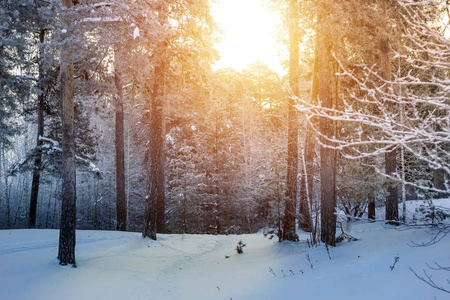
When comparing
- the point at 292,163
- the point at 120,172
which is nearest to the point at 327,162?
the point at 292,163

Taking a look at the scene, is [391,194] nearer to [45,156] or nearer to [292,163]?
[292,163]

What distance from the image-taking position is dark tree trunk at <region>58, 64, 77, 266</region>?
9.47 meters

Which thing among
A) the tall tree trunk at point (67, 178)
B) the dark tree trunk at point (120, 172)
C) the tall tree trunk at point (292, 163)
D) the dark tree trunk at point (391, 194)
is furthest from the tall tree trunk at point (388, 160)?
the dark tree trunk at point (120, 172)

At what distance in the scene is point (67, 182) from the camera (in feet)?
31.4

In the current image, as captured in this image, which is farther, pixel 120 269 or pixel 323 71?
pixel 323 71

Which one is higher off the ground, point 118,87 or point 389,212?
point 118,87

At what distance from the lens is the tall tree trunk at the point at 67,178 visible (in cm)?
947

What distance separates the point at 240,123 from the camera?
32.1 m

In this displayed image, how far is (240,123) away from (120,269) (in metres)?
23.5

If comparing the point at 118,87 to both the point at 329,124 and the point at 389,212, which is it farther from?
the point at 389,212

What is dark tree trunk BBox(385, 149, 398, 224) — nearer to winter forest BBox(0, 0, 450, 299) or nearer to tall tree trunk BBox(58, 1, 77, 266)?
winter forest BBox(0, 0, 450, 299)

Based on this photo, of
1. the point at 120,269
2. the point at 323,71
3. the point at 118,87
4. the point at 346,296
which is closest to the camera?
the point at 346,296

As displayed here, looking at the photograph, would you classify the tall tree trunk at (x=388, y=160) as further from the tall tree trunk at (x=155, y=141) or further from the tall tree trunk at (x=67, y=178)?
the tall tree trunk at (x=67, y=178)

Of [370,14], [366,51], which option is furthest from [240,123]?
[370,14]
